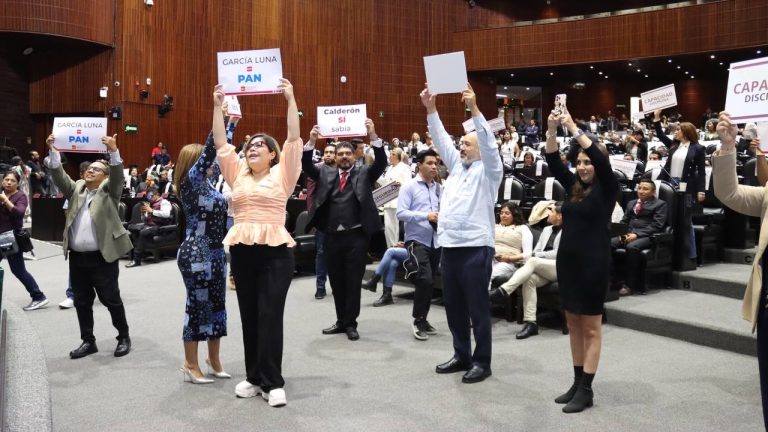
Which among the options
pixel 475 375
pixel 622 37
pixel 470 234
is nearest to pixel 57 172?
pixel 470 234

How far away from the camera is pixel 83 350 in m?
4.75

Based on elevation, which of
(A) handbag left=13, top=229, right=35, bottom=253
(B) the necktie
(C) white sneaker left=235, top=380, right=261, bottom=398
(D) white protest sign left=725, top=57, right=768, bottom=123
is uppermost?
(D) white protest sign left=725, top=57, right=768, bottom=123

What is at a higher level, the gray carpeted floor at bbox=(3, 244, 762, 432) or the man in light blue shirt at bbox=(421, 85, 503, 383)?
the man in light blue shirt at bbox=(421, 85, 503, 383)

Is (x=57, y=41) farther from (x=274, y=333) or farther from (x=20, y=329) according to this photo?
(x=274, y=333)

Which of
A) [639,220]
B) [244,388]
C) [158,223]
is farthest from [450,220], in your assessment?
[158,223]

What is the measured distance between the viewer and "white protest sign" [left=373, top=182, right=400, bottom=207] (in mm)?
5574

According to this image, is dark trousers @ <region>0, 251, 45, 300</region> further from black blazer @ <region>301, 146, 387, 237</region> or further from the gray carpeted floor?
Answer: black blazer @ <region>301, 146, 387, 237</region>

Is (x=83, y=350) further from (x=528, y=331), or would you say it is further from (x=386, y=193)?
(x=528, y=331)

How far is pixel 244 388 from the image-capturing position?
3.79 meters

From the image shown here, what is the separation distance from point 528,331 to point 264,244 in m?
2.48

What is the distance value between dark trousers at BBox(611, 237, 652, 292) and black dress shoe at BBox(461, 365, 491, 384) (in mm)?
2438


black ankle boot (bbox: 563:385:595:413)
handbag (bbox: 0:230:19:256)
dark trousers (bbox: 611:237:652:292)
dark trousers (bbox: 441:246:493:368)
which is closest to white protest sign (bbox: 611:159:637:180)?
A: dark trousers (bbox: 611:237:652:292)

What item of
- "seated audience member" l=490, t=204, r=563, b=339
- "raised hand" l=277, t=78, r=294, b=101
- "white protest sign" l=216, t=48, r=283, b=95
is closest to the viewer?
"raised hand" l=277, t=78, r=294, b=101

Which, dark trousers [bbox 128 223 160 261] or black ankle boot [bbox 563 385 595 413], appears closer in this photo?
black ankle boot [bbox 563 385 595 413]
